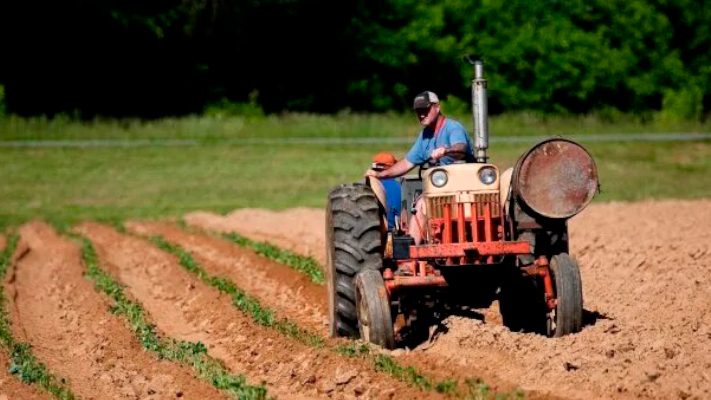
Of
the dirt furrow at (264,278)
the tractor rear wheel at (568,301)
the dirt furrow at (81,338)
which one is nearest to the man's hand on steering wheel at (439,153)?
the tractor rear wheel at (568,301)

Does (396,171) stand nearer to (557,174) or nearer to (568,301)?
(557,174)

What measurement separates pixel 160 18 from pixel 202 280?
93.0 feet

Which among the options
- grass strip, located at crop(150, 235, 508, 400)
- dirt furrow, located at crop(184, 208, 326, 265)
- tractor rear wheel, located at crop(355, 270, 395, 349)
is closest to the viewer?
grass strip, located at crop(150, 235, 508, 400)

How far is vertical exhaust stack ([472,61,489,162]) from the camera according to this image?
10.5 meters

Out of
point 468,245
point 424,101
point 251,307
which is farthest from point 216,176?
point 468,245

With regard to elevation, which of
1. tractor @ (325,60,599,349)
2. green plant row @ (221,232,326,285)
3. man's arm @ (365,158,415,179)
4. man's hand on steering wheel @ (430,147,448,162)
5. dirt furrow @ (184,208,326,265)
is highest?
man's hand on steering wheel @ (430,147,448,162)

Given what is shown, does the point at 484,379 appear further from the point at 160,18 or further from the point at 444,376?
the point at 160,18

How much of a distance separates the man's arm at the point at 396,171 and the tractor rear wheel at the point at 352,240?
1.58 feet

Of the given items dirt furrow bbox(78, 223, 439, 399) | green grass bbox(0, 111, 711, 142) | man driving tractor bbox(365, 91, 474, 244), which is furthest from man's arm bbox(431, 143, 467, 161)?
green grass bbox(0, 111, 711, 142)

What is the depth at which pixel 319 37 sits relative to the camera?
151 feet

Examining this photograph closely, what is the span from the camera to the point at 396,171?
35.7 feet

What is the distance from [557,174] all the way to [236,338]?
2.94 m

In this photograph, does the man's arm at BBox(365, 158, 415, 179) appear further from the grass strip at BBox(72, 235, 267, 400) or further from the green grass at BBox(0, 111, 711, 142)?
the green grass at BBox(0, 111, 711, 142)

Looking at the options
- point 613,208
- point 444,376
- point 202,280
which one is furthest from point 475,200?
point 613,208
